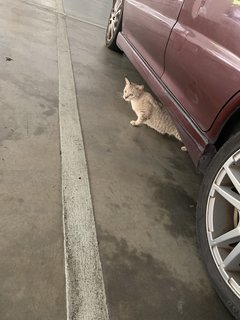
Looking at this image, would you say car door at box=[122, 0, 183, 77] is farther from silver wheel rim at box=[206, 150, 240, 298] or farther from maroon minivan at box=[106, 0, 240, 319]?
silver wheel rim at box=[206, 150, 240, 298]

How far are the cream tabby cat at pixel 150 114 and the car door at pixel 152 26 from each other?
34cm

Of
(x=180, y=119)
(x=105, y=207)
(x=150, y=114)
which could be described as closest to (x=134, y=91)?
(x=150, y=114)

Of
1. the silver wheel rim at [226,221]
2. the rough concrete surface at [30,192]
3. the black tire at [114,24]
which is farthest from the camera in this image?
the black tire at [114,24]

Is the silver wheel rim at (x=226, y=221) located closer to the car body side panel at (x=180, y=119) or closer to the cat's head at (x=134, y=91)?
the car body side panel at (x=180, y=119)

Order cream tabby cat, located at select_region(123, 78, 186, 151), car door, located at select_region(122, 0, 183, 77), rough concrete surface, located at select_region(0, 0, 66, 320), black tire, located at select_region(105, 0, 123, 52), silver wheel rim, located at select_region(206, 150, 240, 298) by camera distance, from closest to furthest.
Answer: rough concrete surface, located at select_region(0, 0, 66, 320)
silver wheel rim, located at select_region(206, 150, 240, 298)
car door, located at select_region(122, 0, 183, 77)
cream tabby cat, located at select_region(123, 78, 186, 151)
black tire, located at select_region(105, 0, 123, 52)

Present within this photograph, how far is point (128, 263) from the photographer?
68.0 inches

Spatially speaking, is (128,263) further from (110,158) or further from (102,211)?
(110,158)

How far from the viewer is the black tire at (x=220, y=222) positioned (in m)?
1.59

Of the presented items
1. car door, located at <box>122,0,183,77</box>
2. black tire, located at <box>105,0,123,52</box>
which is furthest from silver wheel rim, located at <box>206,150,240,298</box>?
black tire, located at <box>105,0,123,52</box>

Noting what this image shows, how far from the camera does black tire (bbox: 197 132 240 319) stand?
1587mm

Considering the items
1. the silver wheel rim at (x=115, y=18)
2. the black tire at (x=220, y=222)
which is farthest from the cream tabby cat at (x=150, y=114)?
the silver wheel rim at (x=115, y=18)

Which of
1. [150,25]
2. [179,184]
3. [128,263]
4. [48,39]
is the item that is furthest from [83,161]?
[48,39]

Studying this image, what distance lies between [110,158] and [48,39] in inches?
109

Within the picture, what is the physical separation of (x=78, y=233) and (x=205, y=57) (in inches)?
47.8
